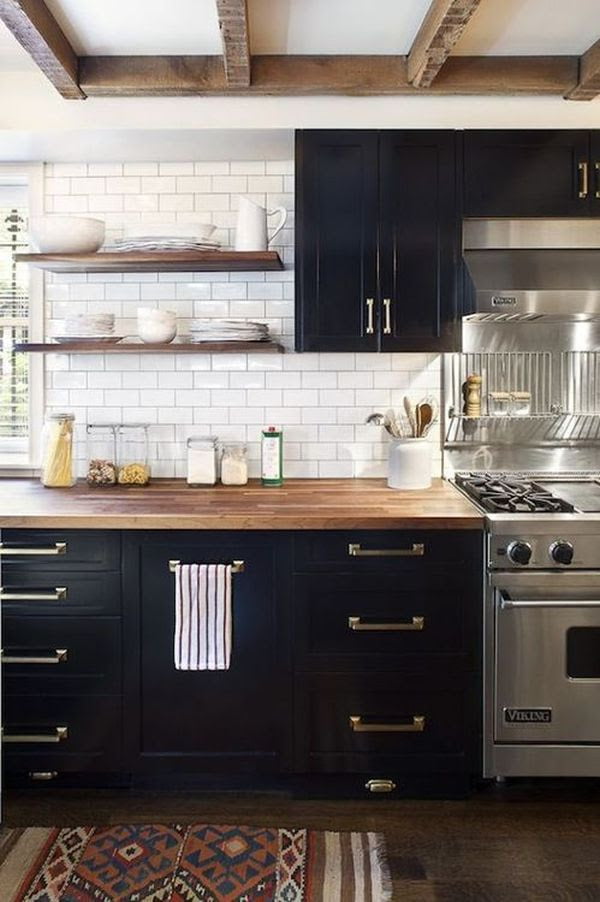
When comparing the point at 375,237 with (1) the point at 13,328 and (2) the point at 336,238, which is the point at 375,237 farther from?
(1) the point at 13,328

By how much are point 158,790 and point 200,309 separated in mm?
1972

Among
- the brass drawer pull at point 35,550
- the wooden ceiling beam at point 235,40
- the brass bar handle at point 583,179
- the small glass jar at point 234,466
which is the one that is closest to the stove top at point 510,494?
the small glass jar at point 234,466

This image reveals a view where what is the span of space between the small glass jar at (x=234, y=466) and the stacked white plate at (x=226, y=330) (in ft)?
1.57

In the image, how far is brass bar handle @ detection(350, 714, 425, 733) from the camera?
8.48 ft

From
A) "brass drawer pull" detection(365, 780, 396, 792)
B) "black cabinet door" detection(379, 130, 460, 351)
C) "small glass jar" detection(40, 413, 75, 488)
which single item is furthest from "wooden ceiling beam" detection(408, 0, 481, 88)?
"brass drawer pull" detection(365, 780, 396, 792)

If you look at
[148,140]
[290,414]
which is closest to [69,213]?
[148,140]

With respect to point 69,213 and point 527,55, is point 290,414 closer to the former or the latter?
point 69,213

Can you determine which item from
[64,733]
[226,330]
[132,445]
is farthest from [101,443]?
[64,733]

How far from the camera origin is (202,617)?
255cm

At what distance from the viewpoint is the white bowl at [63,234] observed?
3.00 m

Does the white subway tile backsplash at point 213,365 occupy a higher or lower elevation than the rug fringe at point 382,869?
higher

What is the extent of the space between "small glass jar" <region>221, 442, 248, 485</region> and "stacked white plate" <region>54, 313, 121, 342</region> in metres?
0.70

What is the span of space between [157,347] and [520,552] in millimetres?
1647

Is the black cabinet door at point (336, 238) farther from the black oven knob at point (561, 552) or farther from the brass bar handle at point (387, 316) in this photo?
the black oven knob at point (561, 552)
